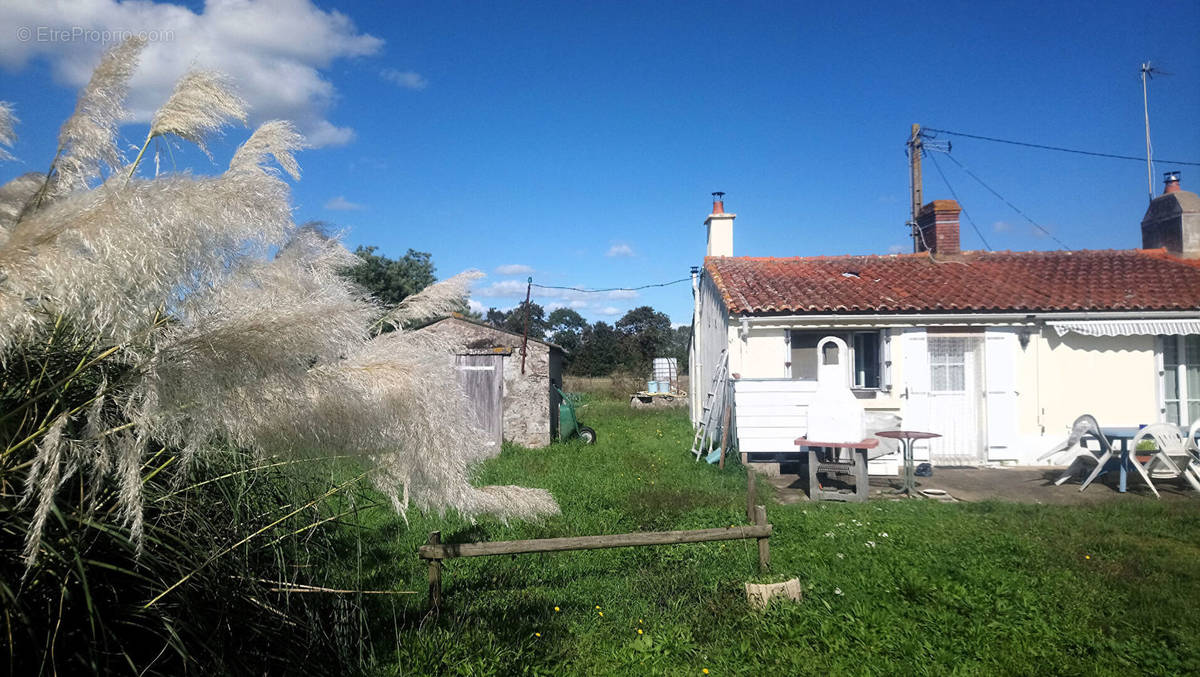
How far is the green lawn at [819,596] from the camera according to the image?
3797mm

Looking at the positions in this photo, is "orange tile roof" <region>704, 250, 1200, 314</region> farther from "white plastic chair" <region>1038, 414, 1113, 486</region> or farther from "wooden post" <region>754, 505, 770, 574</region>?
"wooden post" <region>754, 505, 770, 574</region>

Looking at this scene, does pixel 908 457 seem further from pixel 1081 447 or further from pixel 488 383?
pixel 488 383

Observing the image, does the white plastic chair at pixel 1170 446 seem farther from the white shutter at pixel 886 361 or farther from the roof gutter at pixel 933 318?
the white shutter at pixel 886 361

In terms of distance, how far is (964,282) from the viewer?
12078 mm

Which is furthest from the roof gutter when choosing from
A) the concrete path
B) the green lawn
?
the green lawn

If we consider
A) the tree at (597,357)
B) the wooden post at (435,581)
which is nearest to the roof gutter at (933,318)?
the wooden post at (435,581)

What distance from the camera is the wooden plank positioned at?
4.05m

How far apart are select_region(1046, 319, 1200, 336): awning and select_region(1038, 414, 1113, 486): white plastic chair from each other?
1.88 m

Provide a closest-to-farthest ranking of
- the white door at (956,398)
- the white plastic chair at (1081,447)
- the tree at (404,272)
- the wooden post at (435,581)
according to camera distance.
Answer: the wooden post at (435,581) → the white plastic chair at (1081,447) → the white door at (956,398) → the tree at (404,272)

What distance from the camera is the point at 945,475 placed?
32.9 feet

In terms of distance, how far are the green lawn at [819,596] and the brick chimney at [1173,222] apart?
870cm

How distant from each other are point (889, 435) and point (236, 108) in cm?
816

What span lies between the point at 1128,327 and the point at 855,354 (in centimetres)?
419

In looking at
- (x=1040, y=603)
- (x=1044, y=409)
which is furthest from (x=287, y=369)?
(x=1044, y=409)
